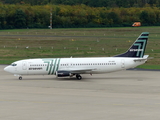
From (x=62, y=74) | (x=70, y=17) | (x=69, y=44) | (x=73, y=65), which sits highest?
(x=73, y=65)

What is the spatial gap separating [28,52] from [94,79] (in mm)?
43721

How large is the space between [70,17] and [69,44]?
194 feet

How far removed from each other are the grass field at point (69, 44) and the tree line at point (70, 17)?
15.8m

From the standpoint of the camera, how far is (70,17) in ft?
563

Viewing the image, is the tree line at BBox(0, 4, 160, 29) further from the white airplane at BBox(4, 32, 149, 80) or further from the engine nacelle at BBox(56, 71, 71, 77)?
the engine nacelle at BBox(56, 71, 71, 77)

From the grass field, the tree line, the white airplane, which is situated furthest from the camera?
the tree line

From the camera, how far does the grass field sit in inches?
3725

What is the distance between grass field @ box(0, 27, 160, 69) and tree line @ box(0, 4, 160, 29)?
15.8 meters

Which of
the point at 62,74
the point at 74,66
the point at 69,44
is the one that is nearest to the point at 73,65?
the point at 74,66

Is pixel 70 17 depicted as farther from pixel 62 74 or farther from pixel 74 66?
pixel 62 74

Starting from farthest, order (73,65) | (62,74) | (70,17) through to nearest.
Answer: (70,17)
(73,65)
(62,74)

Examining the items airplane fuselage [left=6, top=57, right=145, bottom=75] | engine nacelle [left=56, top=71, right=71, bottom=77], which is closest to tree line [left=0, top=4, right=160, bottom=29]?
airplane fuselage [left=6, top=57, right=145, bottom=75]

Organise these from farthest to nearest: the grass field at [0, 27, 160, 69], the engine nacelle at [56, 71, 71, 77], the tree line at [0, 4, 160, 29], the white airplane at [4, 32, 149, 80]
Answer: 1. the tree line at [0, 4, 160, 29]
2. the grass field at [0, 27, 160, 69]
3. the white airplane at [4, 32, 149, 80]
4. the engine nacelle at [56, 71, 71, 77]

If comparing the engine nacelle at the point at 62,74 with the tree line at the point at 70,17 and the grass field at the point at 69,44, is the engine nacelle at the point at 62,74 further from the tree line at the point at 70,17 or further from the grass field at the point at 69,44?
the tree line at the point at 70,17
